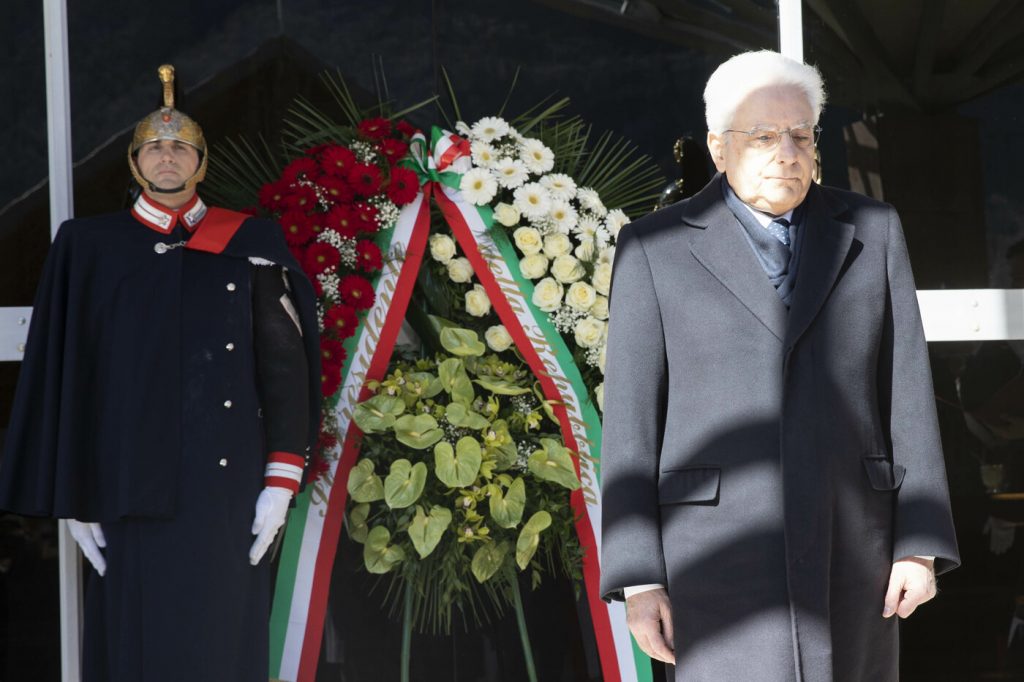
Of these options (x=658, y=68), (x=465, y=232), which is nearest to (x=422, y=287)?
(x=465, y=232)

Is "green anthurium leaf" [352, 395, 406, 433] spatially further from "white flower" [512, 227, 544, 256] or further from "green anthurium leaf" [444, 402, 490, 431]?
"white flower" [512, 227, 544, 256]

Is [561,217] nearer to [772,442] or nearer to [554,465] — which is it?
[554,465]

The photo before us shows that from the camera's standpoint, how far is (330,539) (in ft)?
11.0

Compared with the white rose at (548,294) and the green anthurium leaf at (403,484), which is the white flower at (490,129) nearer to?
the white rose at (548,294)

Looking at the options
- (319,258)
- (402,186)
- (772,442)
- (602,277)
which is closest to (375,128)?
(402,186)

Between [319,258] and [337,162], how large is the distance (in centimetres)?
27

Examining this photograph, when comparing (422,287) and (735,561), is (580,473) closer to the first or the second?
(422,287)

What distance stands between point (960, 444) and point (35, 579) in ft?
8.53

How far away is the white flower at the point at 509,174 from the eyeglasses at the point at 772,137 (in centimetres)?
136

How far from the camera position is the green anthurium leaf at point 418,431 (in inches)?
125

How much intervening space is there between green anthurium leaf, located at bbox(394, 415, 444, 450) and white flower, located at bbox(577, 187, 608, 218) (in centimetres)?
74

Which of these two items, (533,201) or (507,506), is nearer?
(507,506)

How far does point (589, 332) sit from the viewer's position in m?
3.37

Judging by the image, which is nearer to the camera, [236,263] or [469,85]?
[236,263]
